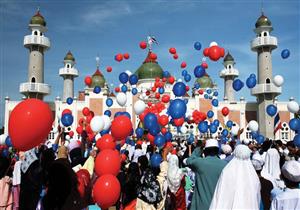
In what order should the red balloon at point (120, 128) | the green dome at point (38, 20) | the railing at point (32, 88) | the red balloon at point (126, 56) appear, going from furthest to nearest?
1. the green dome at point (38, 20)
2. the railing at point (32, 88)
3. the red balloon at point (126, 56)
4. the red balloon at point (120, 128)

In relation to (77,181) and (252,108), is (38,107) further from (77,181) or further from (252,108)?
(252,108)

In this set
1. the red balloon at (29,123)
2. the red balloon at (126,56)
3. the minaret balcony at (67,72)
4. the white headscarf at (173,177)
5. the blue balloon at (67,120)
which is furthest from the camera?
the minaret balcony at (67,72)

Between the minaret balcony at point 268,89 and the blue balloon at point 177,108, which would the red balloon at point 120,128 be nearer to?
the blue balloon at point 177,108

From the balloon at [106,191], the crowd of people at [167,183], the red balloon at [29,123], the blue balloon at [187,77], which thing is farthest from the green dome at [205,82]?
the red balloon at [29,123]

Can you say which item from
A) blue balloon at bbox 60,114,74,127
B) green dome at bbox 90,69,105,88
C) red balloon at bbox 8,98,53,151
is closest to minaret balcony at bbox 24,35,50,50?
green dome at bbox 90,69,105,88

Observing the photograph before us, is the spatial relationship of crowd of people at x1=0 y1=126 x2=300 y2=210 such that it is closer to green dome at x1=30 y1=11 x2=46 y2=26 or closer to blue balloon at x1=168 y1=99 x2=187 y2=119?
blue balloon at x1=168 y1=99 x2=187 y2=119

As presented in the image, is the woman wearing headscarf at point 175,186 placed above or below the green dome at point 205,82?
below

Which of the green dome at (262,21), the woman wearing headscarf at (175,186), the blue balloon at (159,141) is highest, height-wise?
the green dome at (262,21)

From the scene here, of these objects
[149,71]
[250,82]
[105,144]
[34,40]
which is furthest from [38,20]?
[105,144]

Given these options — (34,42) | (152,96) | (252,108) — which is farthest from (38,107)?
(252,108)

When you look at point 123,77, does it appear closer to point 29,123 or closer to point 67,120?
point 67,120

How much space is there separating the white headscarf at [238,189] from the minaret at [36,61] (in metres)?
26.4

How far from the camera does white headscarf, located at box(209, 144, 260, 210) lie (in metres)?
2.98

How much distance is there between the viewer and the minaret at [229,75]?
33.6 meters
